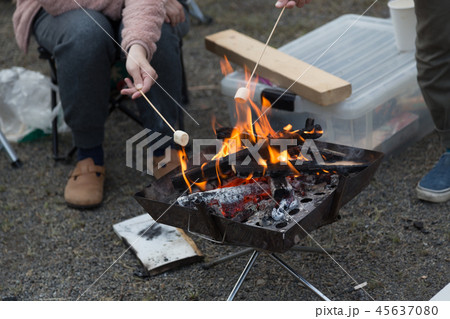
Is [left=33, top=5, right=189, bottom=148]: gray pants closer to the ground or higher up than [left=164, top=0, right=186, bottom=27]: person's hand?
closer to the ground

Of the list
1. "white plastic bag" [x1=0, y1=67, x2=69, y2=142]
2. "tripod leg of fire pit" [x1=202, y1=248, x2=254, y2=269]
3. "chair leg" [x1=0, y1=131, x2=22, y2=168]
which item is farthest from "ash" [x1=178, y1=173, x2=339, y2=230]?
"white plastic bag" [x1=0, y1=67, x2=69, y2=142]

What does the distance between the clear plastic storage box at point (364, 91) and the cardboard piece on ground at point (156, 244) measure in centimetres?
71

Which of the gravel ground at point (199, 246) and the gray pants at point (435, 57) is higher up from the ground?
the gray pants at point (435, 57)

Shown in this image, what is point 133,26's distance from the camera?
6.98ft

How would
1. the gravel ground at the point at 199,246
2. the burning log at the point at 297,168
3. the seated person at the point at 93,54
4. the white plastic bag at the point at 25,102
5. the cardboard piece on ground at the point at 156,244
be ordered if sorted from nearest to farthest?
the burning log at the point at 297,168, the gravel ground at the point at 199,246, the cardboard piece on ground at the point at 156,244, the seated person at the point at 93,54, the white plastic bag at the point at 25,102

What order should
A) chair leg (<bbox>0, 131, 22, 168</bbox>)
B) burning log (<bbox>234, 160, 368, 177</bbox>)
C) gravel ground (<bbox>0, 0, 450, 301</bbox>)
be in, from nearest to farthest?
burning log (<bbox>234, 160, 368, 177</bbox>)
gravel ground (<bbox>0, 0, 450, 301</bbox>)
chair leg (<bbox>0, 131, 22, 168</bbox>)

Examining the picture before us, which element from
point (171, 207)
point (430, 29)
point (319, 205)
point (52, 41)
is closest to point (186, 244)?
point (171, 207)

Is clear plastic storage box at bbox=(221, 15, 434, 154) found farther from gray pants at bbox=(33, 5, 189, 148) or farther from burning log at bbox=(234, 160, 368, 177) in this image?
burning log at bbox=(234, 160, 368, 177)

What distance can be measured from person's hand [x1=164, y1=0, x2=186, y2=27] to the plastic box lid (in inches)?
14.3

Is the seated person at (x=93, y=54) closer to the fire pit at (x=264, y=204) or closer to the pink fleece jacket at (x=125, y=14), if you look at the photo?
the pink fleece jacket at (x=125, y=14)

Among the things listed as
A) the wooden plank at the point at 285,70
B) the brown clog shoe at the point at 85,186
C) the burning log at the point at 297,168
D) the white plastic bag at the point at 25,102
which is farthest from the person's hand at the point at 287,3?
the white plastic bag at the point at 25,102

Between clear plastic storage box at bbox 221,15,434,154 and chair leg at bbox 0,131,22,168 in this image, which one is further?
chair leg at bbox 0,131,22,168

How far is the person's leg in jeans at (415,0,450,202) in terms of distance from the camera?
6.89ft

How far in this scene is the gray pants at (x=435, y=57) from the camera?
6.87ft
